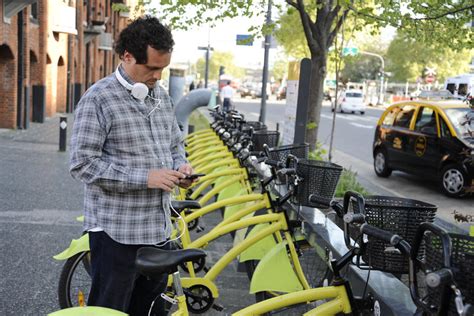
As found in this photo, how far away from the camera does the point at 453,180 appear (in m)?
10.8

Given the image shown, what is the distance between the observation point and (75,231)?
21.9 feet

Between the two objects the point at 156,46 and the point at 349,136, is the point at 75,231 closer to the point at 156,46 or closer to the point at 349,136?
the point at 156,46

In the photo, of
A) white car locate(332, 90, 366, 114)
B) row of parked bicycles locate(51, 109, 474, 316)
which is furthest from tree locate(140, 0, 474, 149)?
white car locate(332, 90, 366, 114)

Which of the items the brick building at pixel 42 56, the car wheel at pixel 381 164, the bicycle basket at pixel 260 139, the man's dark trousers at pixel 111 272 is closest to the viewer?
the man's dark trousers at pixel 111 272

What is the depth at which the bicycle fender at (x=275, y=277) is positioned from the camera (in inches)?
148

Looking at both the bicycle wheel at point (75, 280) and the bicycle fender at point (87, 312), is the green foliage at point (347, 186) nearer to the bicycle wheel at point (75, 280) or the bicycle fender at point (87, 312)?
the bicycle wheel at point (75, 280)

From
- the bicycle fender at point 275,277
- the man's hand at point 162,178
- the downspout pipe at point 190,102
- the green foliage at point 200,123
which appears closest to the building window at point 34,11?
the green foliage at point 200,123

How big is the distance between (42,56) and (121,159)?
1809 cm

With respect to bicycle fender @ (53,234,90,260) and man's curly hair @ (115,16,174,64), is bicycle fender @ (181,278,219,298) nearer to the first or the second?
bicycle fender @ (53,234,90,260)

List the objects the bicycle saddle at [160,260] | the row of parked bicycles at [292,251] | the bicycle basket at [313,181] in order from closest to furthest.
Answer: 1. the row of parked bicycles at [292,251]
2. the bicycle saddle at [160,260]
3. the bicycle basket at [313,181]

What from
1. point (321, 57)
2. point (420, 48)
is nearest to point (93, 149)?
point (321, 57)

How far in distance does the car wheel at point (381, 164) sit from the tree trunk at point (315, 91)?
4.12 meters

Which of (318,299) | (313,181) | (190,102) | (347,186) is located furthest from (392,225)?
(190,102)

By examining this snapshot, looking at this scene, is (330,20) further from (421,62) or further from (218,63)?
(218,63)
